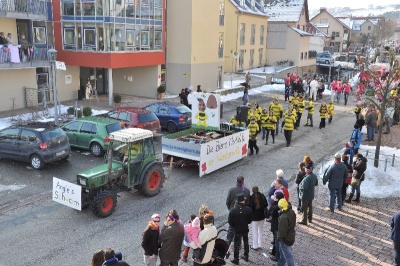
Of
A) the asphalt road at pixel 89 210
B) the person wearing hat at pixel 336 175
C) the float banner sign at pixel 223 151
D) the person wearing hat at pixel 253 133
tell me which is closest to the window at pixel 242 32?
the asphalt road at pixel 89 210

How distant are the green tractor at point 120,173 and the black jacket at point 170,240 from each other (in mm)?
3513

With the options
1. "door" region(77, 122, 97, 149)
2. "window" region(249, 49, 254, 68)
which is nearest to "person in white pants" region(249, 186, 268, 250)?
"door" region(77, 122, 97, 149)

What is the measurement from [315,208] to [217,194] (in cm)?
293

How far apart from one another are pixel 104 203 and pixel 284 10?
49.7 meters

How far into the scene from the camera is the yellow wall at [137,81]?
29.5 metres

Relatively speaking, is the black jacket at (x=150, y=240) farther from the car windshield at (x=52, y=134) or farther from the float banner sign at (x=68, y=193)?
the car windshield at (x=52, y=134)

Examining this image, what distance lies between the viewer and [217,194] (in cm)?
1236

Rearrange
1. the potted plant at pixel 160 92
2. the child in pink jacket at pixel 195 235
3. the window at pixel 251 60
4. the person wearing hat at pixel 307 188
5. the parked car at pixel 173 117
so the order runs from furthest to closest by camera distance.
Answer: the window at pixel 251 60, the potted plant at pixel 160 92, the parked car at pixel 173 117, the person wearing hat at pixel 307 188, the child in pink jacket at pixel 195 235

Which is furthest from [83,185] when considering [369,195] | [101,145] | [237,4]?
[237,4]

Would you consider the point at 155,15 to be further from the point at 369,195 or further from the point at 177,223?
the point at 177,223

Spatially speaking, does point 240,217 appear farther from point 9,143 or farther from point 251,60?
point 251,60

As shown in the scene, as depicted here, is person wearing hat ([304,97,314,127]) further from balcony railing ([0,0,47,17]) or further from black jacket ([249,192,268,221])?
balcony railing ([0,0,47,17])

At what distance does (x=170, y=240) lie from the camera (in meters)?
7.12

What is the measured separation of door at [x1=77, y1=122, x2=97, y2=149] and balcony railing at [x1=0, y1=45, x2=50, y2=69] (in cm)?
839
